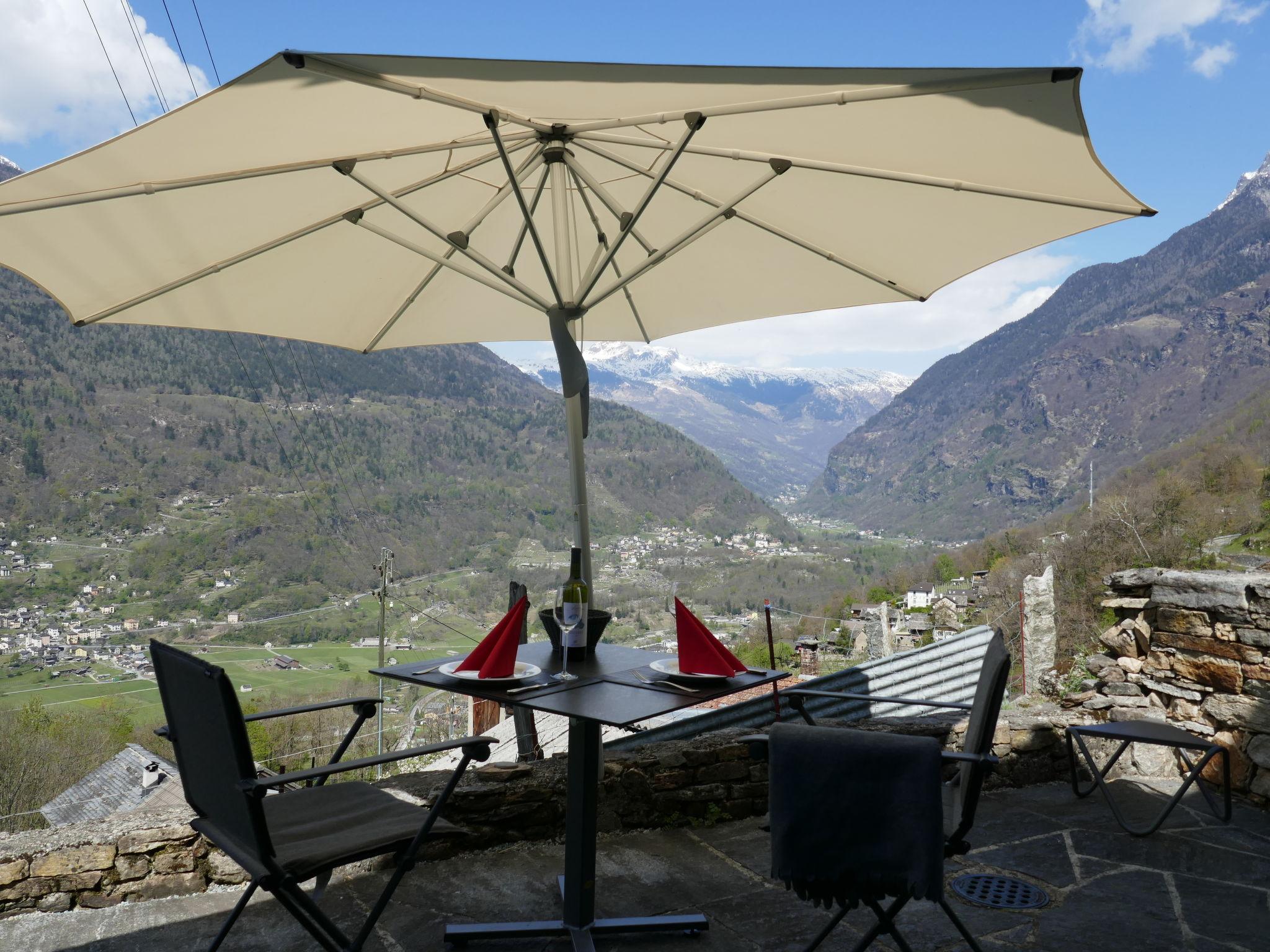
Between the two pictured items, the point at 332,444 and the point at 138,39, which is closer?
the point at 138,39

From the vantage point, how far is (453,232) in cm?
247

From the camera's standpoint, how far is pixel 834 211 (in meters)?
2.72

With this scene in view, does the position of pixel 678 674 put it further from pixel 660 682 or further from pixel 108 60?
pixel 108 60

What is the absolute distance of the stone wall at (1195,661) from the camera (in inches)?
135

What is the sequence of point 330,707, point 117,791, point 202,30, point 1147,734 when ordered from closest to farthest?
point 330,707 < point 1147,734 < point 202,30 < point 117,791

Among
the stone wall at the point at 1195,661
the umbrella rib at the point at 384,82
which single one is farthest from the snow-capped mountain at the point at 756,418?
the umbrella rib at the point at 384,82

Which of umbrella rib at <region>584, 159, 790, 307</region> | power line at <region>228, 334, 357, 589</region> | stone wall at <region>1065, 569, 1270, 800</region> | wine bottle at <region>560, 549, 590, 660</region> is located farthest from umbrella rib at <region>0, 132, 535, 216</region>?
power line at <region>228, 334, 357, 589</region>

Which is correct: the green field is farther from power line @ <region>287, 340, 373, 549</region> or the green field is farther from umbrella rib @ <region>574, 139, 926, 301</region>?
umbrella rib @ <region>574, 139, 926, 301</region>

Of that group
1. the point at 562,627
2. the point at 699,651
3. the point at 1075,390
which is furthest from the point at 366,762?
the point at 1075,390

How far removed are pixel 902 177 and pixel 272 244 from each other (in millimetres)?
1898

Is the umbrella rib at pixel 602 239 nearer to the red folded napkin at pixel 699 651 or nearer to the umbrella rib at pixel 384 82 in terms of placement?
the umbrella rib at pixel 384 82

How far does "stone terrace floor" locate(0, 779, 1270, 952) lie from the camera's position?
2.29 m

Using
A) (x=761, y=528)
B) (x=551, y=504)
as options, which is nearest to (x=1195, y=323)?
(x=761, y=528)

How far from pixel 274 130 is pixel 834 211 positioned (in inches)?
67.0
